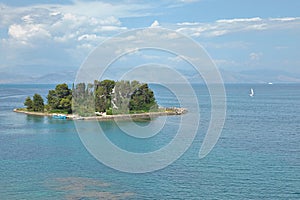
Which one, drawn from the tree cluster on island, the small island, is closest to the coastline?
the small island

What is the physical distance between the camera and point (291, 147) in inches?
1012

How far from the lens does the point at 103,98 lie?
45.4 meters

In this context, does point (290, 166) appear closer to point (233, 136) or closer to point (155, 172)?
point (155, 172)

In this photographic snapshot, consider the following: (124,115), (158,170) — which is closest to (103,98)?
(124,115)

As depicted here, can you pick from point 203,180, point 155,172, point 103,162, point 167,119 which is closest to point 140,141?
point 103,162

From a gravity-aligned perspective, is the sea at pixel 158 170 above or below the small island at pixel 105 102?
below

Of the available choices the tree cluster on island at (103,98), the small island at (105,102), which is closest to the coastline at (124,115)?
the small island at (105,102)

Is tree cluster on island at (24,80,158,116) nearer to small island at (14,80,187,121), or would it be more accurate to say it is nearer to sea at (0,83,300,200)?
small island at (14,80,187,121)

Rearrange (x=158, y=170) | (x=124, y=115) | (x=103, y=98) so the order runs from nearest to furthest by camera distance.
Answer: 1. (x=158, y=170)
2. (x=124, y=115)
3. (x=103, y=98)

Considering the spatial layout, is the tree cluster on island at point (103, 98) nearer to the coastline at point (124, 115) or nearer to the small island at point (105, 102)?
the small island at point (105, 102)

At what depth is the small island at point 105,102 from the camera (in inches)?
1745

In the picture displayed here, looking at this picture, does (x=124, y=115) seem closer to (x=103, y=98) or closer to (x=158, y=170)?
(x=103, y=98)

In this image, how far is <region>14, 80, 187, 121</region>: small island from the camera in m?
44.3

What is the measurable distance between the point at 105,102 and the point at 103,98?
543 millimetres
